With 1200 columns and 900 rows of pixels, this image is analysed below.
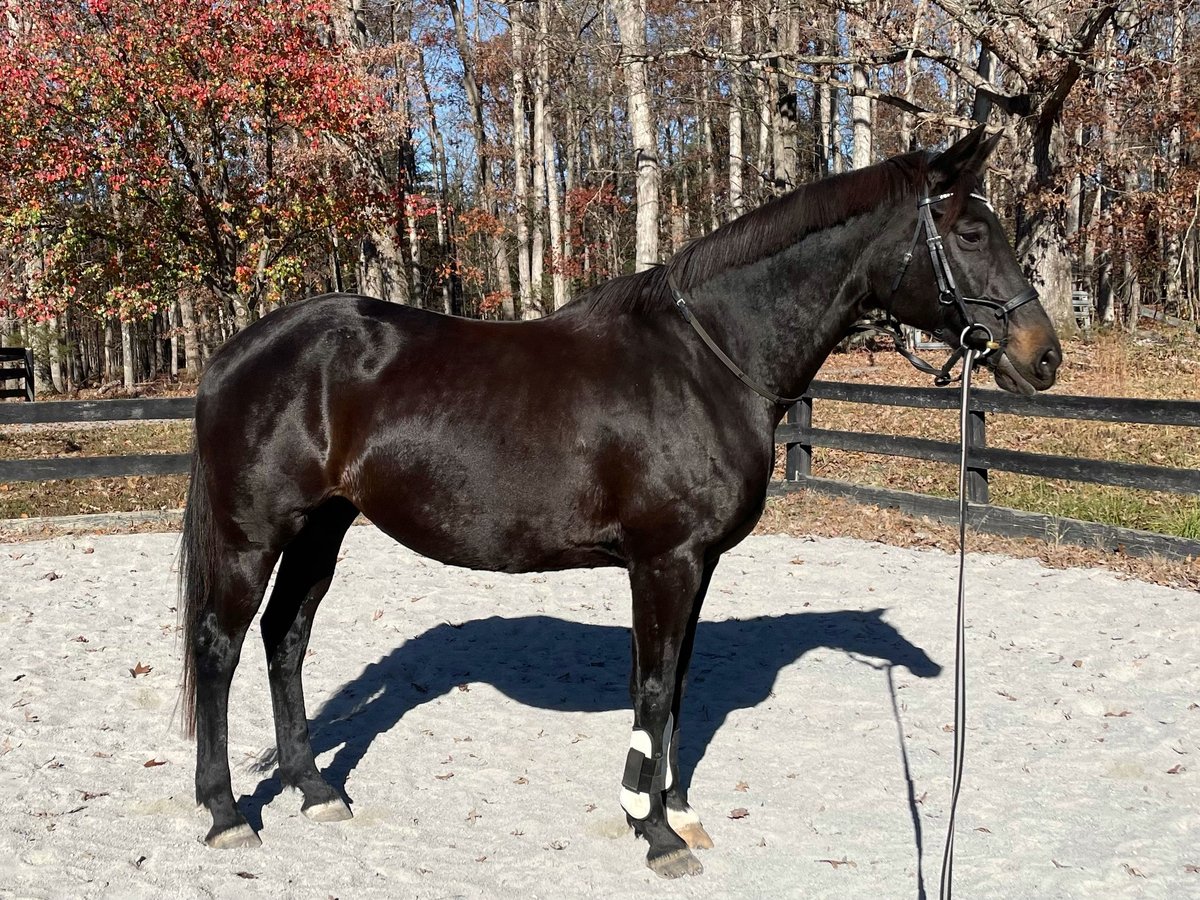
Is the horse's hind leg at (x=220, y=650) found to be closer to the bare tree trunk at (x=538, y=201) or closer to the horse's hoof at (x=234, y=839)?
the horse's hoof at (x=234, y=839)

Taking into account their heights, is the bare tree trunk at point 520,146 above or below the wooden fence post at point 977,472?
above

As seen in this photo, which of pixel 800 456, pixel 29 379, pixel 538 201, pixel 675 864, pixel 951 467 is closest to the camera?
pixel 675 864

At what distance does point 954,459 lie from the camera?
8.11m

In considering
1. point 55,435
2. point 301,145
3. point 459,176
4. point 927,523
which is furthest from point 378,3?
point 927,523

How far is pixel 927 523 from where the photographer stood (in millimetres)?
8273

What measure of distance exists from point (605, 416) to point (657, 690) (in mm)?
988

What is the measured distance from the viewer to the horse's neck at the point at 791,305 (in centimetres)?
330

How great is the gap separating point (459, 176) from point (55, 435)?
70.9ft

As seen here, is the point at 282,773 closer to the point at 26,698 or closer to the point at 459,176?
the point at 26,698

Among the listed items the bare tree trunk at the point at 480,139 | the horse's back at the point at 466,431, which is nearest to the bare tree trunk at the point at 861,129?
the bare tree trunk at the point at 480,139

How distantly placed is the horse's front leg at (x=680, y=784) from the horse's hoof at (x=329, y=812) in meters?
1.24

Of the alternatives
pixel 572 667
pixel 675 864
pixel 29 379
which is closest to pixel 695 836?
pixel 675 864

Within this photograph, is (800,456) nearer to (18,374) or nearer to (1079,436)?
(1079,436)

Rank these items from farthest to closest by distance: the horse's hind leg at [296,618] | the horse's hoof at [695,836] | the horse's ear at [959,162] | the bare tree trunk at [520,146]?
1. the bare tree trunk at [520,146]
2. the horse's hind leg at [296,618]
3. the horse's hoof at [695,836]
4. the horse's ear at [959,162]
